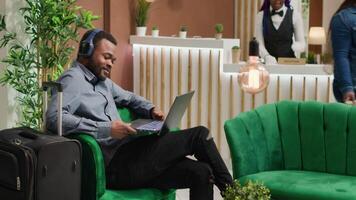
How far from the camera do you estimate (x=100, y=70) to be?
385 cm

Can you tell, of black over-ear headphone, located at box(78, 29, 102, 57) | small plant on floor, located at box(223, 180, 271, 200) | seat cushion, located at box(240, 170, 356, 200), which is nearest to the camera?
small plant on floor, located at box(223, 180, 271, 200)

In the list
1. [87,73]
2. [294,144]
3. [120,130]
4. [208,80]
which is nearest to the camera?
[120,130]

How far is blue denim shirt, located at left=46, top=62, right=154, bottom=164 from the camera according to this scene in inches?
141

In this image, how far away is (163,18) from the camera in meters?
7.25

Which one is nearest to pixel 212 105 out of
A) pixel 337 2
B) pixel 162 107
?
pixel 162 107

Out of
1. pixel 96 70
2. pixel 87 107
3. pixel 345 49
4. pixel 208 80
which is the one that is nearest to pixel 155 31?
pixel 208 80

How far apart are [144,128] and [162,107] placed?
2.98m

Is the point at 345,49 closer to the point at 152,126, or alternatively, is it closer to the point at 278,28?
the point at 152,126

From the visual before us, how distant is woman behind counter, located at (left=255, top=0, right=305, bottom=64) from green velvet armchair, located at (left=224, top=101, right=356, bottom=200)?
2.44m

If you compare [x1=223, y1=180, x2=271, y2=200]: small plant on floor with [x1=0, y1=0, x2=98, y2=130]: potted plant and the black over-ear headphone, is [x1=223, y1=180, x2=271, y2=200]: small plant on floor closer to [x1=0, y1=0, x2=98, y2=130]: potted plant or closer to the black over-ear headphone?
the black over-ear headphone

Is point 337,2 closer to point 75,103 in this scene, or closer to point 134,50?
point 134,50

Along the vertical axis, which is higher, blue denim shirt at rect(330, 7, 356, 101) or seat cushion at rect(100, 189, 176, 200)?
blue denim shirt at rect(330, 7, 356, 101)

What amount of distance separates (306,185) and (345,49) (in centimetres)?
82

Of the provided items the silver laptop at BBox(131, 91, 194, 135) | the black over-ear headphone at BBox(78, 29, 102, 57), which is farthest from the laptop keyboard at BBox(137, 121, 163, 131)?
the black over-ear headphone at BBox(78, 29, 102, 57)
